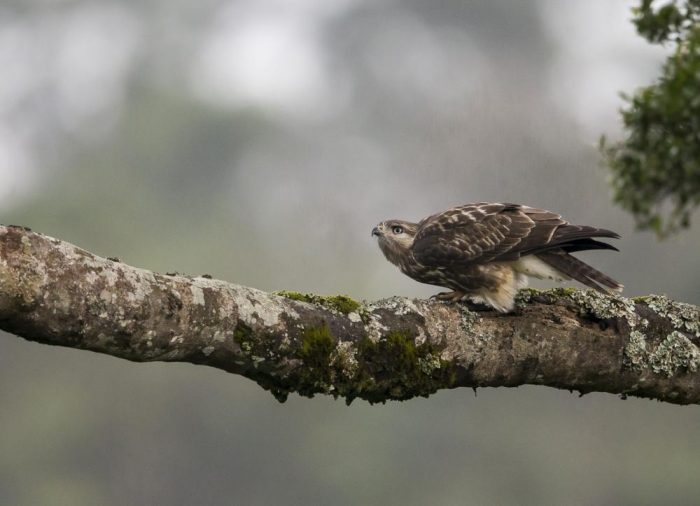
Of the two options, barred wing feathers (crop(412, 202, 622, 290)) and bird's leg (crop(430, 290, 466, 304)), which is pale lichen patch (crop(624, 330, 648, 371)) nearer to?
barred wing feathers (crop(412, 202, 622, 290))

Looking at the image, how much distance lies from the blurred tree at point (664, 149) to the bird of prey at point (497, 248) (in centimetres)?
358

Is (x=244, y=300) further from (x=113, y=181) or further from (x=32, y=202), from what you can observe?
(x=113, y=181)

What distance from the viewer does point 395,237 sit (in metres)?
12.4

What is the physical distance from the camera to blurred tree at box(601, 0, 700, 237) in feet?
23.3

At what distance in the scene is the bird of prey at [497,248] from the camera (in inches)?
439

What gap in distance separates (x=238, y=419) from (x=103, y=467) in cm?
1115

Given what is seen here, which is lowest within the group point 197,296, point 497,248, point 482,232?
point 197,296

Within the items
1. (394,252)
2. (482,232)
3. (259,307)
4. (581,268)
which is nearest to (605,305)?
(581,268)

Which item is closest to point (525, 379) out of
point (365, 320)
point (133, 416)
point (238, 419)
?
point (365, 320)

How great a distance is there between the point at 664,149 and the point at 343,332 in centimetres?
287

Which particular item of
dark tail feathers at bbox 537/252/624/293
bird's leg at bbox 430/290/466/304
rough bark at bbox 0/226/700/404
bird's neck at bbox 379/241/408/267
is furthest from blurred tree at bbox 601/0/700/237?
bird's neck at bbox 379/241/408/267

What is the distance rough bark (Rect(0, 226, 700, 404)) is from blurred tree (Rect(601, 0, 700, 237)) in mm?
2499

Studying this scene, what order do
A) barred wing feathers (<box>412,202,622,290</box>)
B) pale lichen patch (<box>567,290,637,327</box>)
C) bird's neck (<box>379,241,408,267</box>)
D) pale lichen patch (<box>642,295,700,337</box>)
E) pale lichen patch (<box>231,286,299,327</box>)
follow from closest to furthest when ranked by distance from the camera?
pale lichen patch (<box>231,286,299,327</box>), pale lichen patch (<box>567,290,637,327</box>), pale lichen patch (<box>642,295,700,337</box>), barred wing feathers (<box>412,202,622,290</box>), bird's neck (<box>379,241,408,267</box>)

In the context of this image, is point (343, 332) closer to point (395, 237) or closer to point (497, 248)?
point (497, 248)
